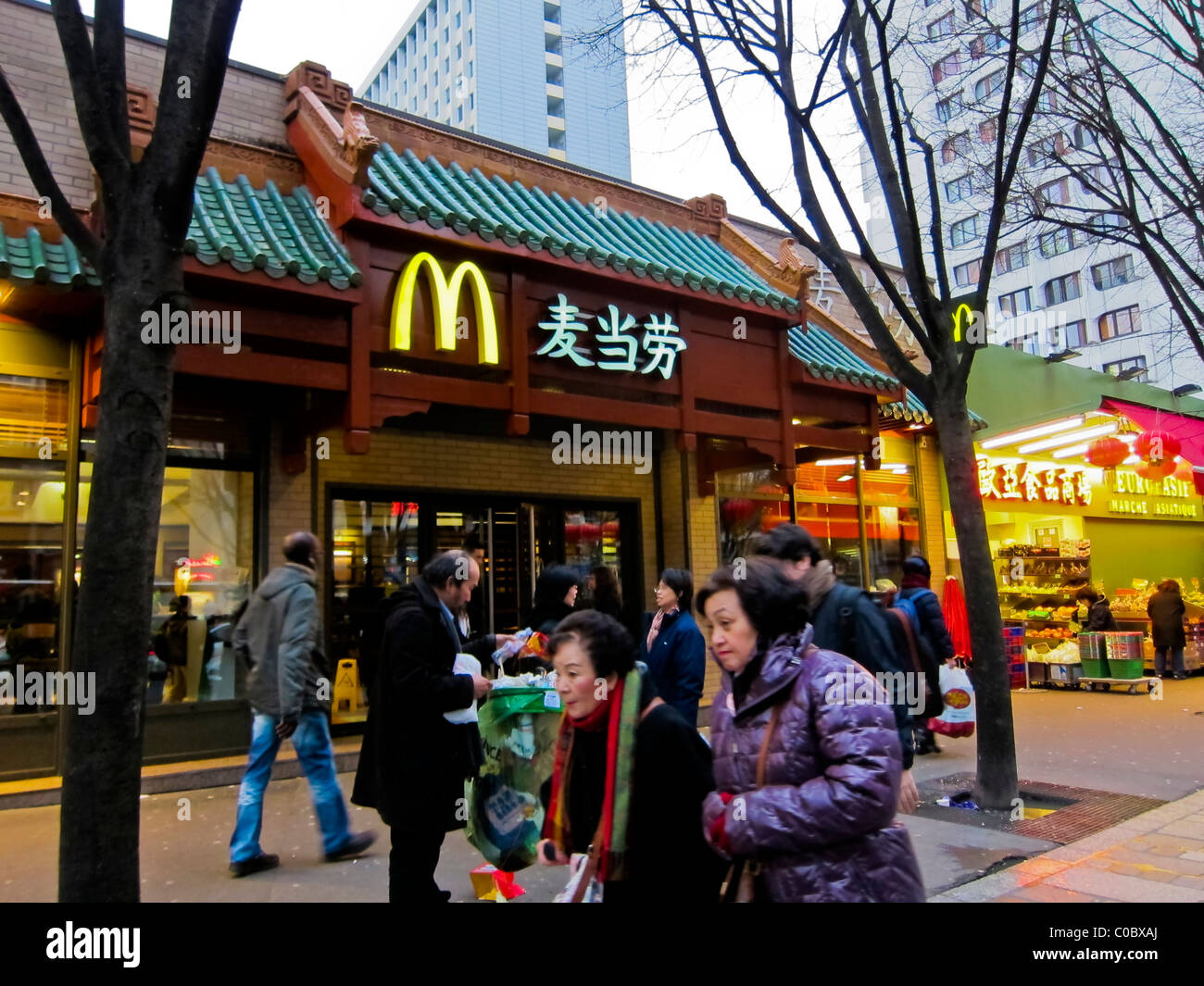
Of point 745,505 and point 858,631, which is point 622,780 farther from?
point 745,505

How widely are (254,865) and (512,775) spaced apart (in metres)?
1.84

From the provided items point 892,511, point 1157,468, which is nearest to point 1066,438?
point 1157,468

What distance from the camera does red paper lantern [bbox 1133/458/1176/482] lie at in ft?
48.4

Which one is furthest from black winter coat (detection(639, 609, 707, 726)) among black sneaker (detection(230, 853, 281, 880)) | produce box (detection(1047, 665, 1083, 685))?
produce box (detection(1047, 665, 1083, 685))

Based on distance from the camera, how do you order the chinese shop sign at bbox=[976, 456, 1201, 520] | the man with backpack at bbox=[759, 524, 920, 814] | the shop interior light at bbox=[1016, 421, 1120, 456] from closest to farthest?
1. the man with backpack at bbox=[759, 524, 920, 814]
2. the chinese shop sign at bbox=[976, 456, 1201, 520]
3. the shop interior light at bbox=[1016, 421, 1120, 456]

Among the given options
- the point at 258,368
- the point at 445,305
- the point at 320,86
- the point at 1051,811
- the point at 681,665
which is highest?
the point at 320,86

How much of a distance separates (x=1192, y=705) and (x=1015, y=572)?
4606 mm

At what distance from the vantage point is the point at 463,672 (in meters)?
4.17

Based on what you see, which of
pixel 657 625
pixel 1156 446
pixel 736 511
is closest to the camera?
pixel 657 625

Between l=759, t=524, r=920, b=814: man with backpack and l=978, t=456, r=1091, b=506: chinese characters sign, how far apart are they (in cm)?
1162

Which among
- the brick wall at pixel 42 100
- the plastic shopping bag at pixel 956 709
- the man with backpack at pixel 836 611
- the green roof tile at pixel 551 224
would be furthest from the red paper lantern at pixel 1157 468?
the brick wall at pixel 42 100

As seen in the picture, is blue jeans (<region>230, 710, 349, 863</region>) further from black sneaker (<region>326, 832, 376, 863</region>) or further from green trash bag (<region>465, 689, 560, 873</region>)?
green trash bag (<region>465, 689, 560, 873</region>)

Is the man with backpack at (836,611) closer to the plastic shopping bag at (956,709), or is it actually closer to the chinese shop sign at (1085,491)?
the plastic shopping bag at (956,709)

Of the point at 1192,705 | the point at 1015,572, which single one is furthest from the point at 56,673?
the point at 1015,572
